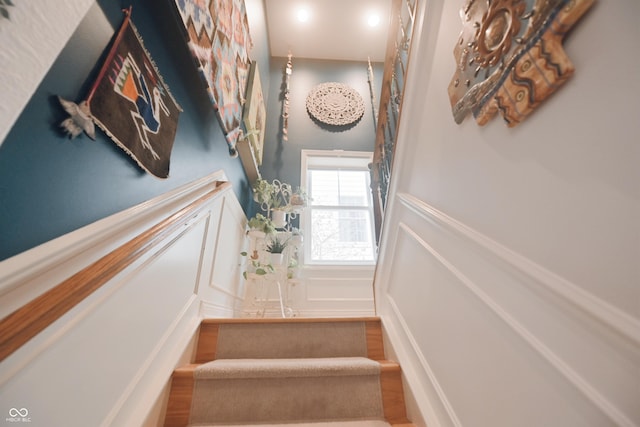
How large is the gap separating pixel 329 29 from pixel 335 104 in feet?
4.24

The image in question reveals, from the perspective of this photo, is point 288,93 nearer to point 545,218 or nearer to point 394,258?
point 394,258

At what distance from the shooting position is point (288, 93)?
4031 millimetres

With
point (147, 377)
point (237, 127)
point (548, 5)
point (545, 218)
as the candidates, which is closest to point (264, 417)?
point (147, 377)

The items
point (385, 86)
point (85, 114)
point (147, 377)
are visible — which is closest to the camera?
point (85, 114)

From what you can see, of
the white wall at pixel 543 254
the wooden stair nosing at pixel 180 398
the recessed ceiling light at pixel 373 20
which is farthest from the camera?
the recessed ceiling light at pixel 373 20

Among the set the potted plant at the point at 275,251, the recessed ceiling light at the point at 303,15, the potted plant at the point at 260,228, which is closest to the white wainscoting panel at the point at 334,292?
the potted plant at the point at 275,251

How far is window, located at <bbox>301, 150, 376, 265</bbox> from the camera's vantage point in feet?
10.7

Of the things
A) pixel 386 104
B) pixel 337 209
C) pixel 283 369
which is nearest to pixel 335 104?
pixel 337 209

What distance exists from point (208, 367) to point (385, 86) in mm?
2011

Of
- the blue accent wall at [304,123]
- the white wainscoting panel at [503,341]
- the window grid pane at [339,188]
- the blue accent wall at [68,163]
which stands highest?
the blue accent wall at [304,123]

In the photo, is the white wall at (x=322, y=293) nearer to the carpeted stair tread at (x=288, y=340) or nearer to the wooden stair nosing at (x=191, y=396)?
the carpeted stair tread at (x=288, y=340)

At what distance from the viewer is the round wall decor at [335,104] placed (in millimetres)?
3883

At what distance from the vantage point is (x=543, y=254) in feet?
1.83

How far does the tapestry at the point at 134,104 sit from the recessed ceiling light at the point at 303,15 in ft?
12.3
